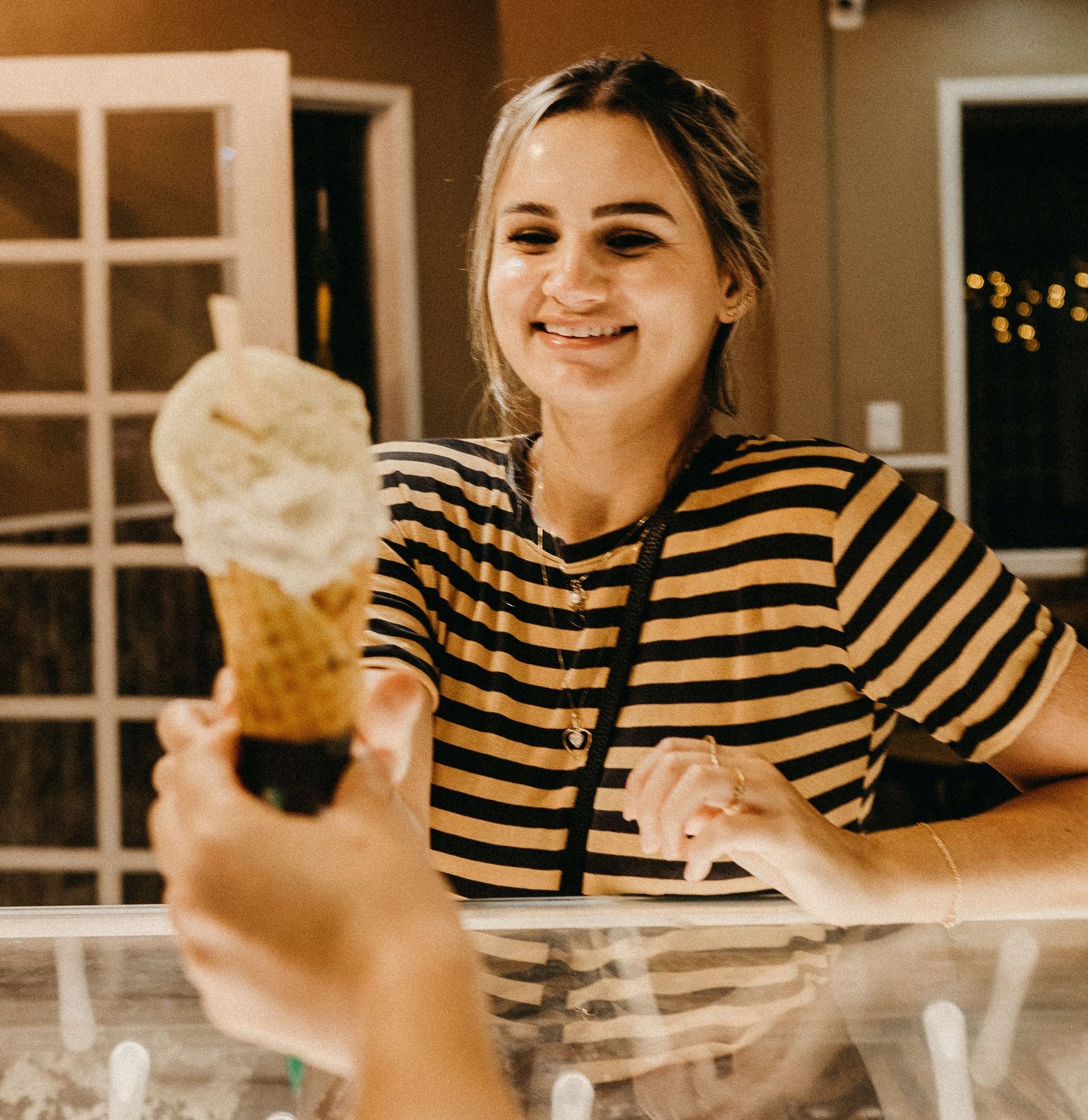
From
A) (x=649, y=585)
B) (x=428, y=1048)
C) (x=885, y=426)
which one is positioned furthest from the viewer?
(x=885, y=426)

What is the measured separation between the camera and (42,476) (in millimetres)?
3209

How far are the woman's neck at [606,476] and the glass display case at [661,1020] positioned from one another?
52cm

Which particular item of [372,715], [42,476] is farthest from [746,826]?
[42,476]

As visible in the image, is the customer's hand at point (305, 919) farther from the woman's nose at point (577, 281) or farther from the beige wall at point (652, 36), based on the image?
the beige wall at point (652, 36)

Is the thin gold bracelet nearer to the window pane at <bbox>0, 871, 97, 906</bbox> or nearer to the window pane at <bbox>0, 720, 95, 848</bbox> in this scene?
the window pane at <bbox>0, 720, 95, 848</bbox>

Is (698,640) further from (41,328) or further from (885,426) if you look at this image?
(885,426)

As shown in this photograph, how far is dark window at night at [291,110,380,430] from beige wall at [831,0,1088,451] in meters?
1.66

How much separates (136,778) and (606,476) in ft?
7.44

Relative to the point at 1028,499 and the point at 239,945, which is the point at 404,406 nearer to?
the point at 1028,499

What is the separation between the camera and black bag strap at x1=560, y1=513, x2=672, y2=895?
122cm

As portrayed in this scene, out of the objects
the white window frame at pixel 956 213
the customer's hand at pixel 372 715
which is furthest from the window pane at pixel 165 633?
the customer's hand at pixel 372 715

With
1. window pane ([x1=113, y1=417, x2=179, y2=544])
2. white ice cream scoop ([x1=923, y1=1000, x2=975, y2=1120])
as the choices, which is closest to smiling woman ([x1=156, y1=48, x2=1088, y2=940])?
white ice cream scoop ([x1=923, y1=1000, x2=975, y2=1120])

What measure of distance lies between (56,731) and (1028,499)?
12.2ft

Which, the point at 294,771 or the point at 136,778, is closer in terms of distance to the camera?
the point at 294,771
